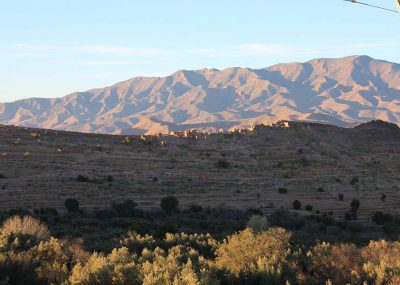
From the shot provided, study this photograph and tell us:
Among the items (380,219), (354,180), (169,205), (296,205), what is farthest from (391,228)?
(354,180)

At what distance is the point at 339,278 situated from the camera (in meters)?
16.2

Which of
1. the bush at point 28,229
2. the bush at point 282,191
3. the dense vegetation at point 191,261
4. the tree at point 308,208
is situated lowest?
the tree at point 308,208

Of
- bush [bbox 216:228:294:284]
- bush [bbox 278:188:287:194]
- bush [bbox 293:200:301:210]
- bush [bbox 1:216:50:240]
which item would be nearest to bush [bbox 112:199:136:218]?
bush [bbox 1:216:50:240]

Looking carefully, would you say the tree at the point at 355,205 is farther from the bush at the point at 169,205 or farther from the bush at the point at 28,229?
the bush at the point at 28,229

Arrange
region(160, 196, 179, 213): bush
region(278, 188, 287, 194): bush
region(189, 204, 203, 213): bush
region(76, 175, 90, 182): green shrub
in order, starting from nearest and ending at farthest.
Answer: region(160, 196, 179, 213): bush
region(189, 204, 203, 213): bush
region(76, 175, 90, 182): green shrub
region(278, 188, 287, 194): bush

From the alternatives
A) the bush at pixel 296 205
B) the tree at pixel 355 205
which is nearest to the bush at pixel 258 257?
the bush at pixel 296 205

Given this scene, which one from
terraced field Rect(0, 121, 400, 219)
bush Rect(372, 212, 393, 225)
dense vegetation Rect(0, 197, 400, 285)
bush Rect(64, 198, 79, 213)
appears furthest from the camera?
terraced field Rect(0, 121, 400, 219)

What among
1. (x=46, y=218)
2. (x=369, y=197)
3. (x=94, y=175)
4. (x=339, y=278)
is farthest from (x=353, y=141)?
(x=339, y=278)

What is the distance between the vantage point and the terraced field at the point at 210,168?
4962 centimetres

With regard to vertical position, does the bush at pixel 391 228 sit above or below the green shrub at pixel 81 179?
below

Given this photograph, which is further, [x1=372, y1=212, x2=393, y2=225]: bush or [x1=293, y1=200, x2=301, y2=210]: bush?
[x1=293, y1=200, x2=301, y2=210]: bush

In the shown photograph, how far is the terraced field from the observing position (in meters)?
49.6

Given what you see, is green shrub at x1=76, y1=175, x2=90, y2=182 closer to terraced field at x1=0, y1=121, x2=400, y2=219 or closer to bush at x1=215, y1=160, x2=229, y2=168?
terraced field at x1=0, y1=121, x2=400, y2=219

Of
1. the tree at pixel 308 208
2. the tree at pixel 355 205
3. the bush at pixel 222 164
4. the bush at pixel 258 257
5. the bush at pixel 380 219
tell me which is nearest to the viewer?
the bush at pixel 258 257
